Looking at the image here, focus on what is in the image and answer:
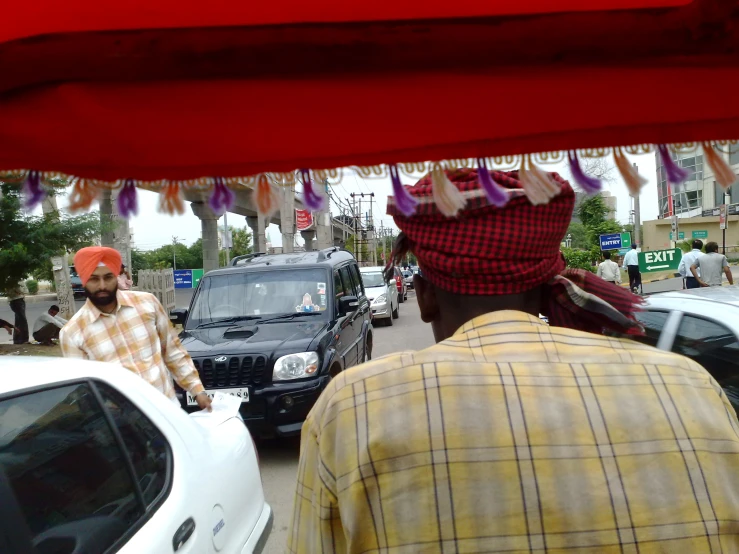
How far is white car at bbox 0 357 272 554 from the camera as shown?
6.21 ft

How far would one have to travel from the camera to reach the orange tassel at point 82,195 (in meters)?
1.18

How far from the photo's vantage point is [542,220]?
123cm

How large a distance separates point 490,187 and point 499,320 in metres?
0.27

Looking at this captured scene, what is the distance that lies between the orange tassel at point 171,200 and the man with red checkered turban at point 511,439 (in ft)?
1.43

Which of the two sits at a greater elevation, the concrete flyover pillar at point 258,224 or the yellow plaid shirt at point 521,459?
the concrete flyover pillar at point 258,224

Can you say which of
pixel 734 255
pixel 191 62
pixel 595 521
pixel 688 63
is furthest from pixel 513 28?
pixel 734 255

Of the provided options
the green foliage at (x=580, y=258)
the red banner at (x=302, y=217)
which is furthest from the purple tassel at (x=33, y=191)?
the green foliage at (x=580, y=258)

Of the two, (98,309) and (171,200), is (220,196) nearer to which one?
(171,200)

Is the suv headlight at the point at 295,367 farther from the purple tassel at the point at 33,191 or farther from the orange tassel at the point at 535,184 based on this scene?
the orange tassel at the point at 535,184

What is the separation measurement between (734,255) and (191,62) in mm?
51882

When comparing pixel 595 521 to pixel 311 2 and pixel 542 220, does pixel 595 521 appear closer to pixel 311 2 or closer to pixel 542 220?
pixel 542 220

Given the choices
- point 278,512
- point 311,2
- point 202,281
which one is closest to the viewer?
point 311,2

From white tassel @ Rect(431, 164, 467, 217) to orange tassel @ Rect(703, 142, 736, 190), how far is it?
46cm

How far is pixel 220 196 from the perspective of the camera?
4.00ft
